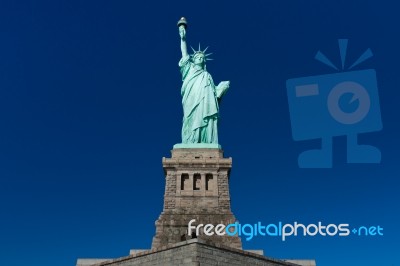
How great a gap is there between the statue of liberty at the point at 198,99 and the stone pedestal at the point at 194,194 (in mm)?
1712

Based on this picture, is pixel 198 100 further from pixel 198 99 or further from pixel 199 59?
pixel 199 59

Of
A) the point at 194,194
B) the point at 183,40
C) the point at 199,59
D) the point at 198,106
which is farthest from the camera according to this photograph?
the point at 183,40

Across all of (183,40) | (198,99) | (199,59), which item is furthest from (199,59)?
(198,99)

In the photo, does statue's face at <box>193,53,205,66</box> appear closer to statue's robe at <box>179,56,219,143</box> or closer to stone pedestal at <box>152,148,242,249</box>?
statue's robe at <box>179,56,219,143</box>

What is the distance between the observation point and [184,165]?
Answer: 93.2ft

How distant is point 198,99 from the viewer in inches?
1245

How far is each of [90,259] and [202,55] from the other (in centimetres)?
1708

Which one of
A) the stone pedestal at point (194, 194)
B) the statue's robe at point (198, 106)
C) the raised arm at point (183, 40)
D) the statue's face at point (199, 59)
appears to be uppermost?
the raised arm at point (183, 40)

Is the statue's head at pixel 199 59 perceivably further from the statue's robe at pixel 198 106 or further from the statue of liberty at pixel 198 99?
the statue's robe at pixel 198 106

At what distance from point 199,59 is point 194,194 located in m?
10.9

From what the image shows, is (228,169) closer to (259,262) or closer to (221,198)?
(221,198)

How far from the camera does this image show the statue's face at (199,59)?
33219mm

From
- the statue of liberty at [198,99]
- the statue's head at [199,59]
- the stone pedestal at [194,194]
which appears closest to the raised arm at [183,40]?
the statue of liberty at [198,99]

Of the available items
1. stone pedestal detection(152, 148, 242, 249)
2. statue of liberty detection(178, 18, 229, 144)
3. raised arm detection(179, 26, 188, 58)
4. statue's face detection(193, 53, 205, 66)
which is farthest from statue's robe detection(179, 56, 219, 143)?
stone pedestal detection(152, 148, 242, 249)
